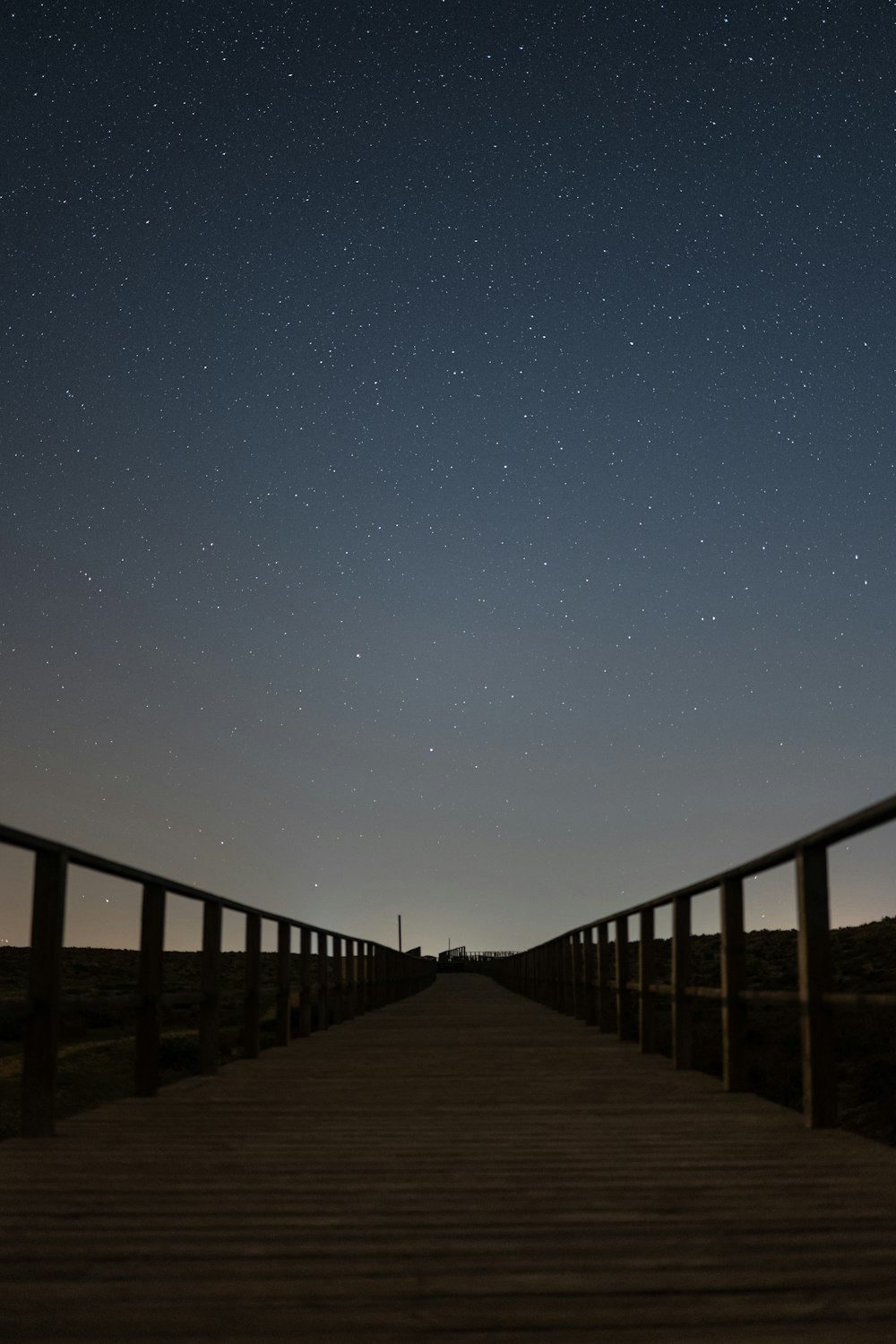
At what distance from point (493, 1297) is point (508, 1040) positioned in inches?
353

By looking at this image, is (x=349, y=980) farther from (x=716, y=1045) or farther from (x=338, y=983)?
(x=716, y=1045)

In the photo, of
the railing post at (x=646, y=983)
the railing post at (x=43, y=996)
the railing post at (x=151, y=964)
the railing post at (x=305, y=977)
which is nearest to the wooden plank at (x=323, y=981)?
the railing post at (x=305, y=977)

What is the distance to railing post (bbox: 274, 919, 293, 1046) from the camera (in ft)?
34.4

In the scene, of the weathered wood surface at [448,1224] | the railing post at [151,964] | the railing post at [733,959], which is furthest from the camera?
the railing post at [733,959]

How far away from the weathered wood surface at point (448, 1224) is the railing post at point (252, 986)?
2.47 m

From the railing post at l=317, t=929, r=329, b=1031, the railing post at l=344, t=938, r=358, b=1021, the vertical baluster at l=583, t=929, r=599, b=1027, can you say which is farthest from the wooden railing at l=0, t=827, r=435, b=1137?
the railing post at l=344, t=938, r=358, b=1021

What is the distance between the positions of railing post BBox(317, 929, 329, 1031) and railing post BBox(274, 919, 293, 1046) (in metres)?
1.63

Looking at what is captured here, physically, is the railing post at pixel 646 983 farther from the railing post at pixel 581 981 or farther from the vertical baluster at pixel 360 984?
the vertical baluster at pixel 360 984

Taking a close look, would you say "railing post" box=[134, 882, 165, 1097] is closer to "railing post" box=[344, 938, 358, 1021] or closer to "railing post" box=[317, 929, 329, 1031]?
"railing post" box=[317, 929, 329, 1031]

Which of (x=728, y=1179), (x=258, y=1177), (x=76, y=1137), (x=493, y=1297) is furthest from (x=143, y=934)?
(x=493, y=1297)

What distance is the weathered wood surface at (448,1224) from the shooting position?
2561 millimetres

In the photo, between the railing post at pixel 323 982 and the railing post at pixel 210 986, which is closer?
the railing post at pixel 210 986

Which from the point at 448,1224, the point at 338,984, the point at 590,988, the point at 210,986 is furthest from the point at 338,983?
the point at 448,1224

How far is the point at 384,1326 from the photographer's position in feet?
8.20
